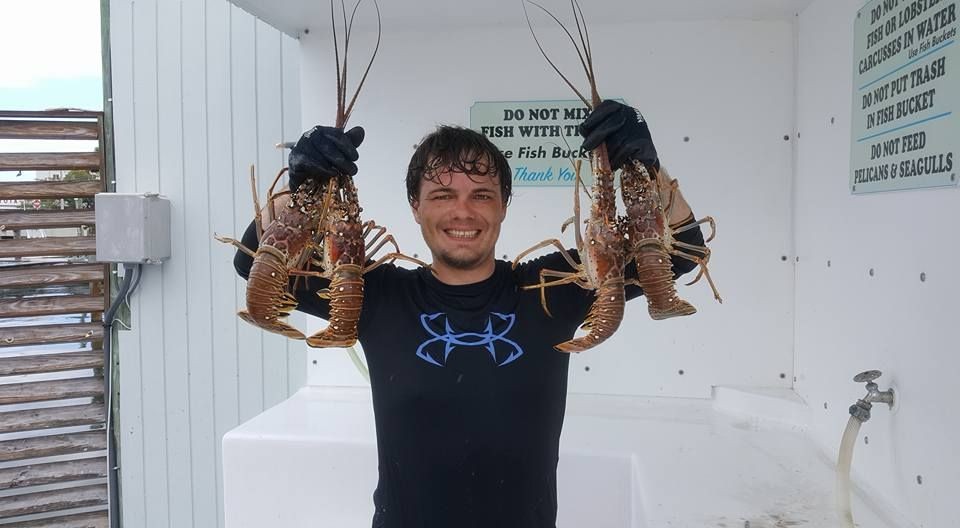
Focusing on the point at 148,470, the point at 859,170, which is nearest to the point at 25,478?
the point at 148,470

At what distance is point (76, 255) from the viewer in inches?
152

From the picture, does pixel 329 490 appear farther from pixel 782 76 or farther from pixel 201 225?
pixel 782 76

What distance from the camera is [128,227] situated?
351 cm

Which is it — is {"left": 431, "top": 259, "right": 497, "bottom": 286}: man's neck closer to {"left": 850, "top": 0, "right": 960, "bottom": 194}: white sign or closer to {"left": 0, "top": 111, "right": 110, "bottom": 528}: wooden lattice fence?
{"left": 850, "top": 0, "right": 960, "bottom": 194}: white sign

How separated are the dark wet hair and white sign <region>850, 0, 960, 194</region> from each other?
3.44 ft

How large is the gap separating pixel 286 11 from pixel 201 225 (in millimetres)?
1553

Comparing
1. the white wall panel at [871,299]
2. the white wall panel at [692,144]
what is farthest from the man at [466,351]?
the white wall panel at [692,144]

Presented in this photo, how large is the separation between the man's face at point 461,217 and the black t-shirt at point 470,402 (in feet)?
0.34

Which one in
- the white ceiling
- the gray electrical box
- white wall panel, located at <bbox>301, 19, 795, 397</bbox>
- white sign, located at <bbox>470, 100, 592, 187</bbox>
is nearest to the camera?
the white ceiling

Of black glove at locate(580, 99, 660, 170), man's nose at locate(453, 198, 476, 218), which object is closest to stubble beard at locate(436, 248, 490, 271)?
man's nose at locate(453, 198, 476, 218)

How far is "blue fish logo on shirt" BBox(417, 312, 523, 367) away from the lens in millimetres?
1610

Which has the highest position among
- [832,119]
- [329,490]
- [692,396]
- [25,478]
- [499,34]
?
[499,34]

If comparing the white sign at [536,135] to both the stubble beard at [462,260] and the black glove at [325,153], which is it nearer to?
the stubble beard at [462,260]

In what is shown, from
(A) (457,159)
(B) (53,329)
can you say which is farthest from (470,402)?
(B) (53,329)
